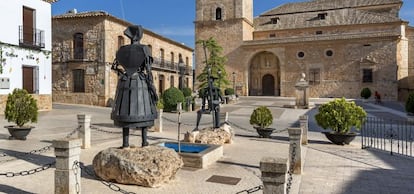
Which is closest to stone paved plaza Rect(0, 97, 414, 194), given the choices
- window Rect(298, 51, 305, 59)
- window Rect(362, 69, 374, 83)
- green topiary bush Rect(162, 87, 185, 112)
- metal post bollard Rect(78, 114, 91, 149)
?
metal post bollard Rect(78, 114, 91, 149)

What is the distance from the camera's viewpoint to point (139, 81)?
5.75 m

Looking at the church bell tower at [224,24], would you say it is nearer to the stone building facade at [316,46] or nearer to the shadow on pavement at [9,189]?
the stone building facade at [316,46]

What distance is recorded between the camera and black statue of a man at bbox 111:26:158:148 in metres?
5.60

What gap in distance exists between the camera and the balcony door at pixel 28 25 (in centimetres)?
1778

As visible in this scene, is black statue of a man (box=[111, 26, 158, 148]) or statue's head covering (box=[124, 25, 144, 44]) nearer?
black statue of a man (box=[111, 26, 158, 148])

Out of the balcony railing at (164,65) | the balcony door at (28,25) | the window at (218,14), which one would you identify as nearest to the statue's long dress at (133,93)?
the balcony door at (28,25)

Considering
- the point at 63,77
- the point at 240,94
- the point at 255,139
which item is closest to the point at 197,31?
the point at 240,94

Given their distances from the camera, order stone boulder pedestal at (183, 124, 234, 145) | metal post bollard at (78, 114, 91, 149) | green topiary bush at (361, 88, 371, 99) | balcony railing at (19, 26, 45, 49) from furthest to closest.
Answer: green topiary bush at (361, 88, 371, 99), balcony railing at (19, 26, 45, 49), stone boulder pedestal at (183, 124, 234, 145), metal post bollard at (78, 114, 91, 149)

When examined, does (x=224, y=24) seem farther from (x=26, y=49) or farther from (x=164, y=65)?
(x=26, y=49)

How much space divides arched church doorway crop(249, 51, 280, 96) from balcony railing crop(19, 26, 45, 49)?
25217mm

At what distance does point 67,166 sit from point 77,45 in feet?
70.7

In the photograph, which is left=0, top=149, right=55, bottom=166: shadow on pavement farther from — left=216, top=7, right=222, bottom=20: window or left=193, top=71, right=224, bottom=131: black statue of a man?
left=216, top=7, right=222, bottom=20: window

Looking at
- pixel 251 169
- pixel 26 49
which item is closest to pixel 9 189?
pixel 251 169

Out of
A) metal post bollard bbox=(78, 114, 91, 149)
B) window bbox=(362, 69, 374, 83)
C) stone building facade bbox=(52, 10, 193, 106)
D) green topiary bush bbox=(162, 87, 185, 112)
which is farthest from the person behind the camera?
window bbox=(362, 69, 374, 83)
